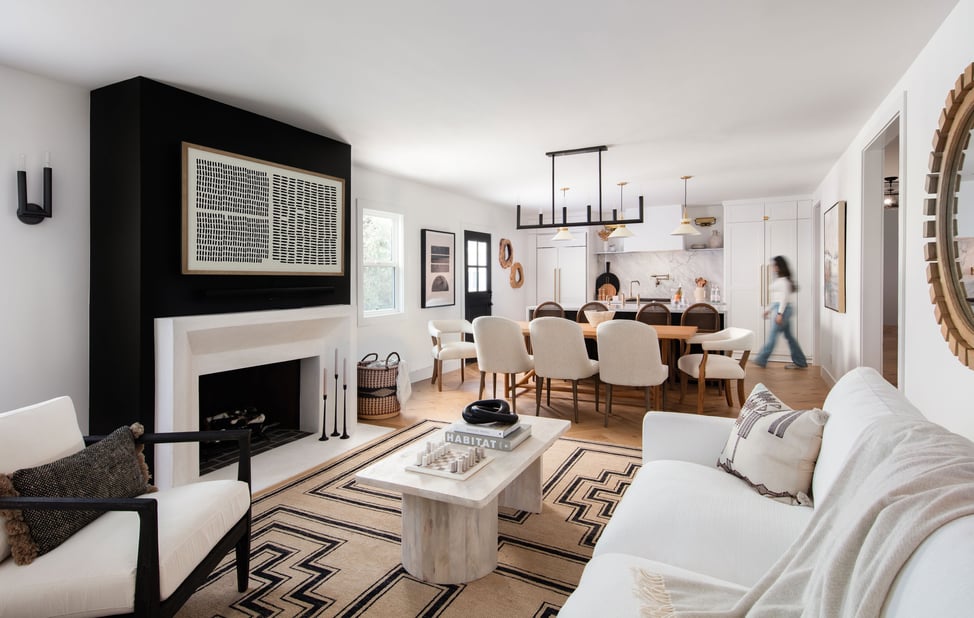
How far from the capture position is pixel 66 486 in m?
1.66

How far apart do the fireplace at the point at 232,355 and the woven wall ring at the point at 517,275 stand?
481 cm


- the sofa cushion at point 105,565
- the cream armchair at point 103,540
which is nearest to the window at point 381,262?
the cream armchair at point 103,540

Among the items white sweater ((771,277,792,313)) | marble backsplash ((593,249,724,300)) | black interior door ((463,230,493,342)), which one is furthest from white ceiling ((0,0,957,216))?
marble backsplash ((593,249,724,300))

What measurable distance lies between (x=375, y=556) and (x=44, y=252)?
240 centimetres

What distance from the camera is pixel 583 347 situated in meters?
4.53

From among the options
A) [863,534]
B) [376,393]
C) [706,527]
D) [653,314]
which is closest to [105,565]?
[706,527]

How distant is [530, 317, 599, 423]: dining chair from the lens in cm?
448

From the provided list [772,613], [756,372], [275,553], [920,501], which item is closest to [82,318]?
[275,553]

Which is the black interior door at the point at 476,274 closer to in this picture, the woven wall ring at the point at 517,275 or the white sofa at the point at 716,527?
the woven wall ring at the point at 517,275

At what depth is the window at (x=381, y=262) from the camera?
568 centimetres

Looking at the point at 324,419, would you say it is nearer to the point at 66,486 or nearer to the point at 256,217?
the point at 256,217

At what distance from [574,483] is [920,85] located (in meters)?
2.79

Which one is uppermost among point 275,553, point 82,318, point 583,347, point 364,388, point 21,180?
point 21,180

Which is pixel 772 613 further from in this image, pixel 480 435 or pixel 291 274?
pixel 291 274
